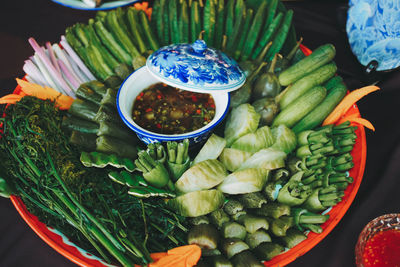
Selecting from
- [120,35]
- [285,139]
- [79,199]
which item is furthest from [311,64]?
[79,199]

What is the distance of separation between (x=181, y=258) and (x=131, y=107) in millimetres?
790

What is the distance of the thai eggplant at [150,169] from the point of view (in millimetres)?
1144

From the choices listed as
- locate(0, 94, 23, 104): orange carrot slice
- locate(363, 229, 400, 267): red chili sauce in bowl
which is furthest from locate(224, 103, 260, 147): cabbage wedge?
locate(0, 94, 23, 104): orange carrot slice

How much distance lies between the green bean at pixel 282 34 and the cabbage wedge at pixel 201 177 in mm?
917

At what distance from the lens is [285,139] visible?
1.35 meters

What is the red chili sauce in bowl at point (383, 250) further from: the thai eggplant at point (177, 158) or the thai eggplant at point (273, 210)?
the thai eggplant at point (177, 158)

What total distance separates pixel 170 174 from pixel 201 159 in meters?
0.16

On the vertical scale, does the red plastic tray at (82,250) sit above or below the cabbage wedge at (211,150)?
below

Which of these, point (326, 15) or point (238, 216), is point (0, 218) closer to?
point (238, 216)

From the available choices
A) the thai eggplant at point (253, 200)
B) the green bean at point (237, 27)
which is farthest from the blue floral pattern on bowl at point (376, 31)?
the thai eggplant at point (253, 200)

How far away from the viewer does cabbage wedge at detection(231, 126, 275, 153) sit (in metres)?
1.34

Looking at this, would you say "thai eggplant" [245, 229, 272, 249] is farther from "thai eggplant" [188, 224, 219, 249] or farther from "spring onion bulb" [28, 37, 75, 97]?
"spring onion bulb" [28, 37, 75, 97]

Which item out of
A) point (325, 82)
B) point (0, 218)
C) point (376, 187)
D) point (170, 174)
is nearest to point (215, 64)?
point (170, 174)

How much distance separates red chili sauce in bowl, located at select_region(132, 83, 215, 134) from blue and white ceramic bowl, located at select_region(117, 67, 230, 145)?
3 cm
